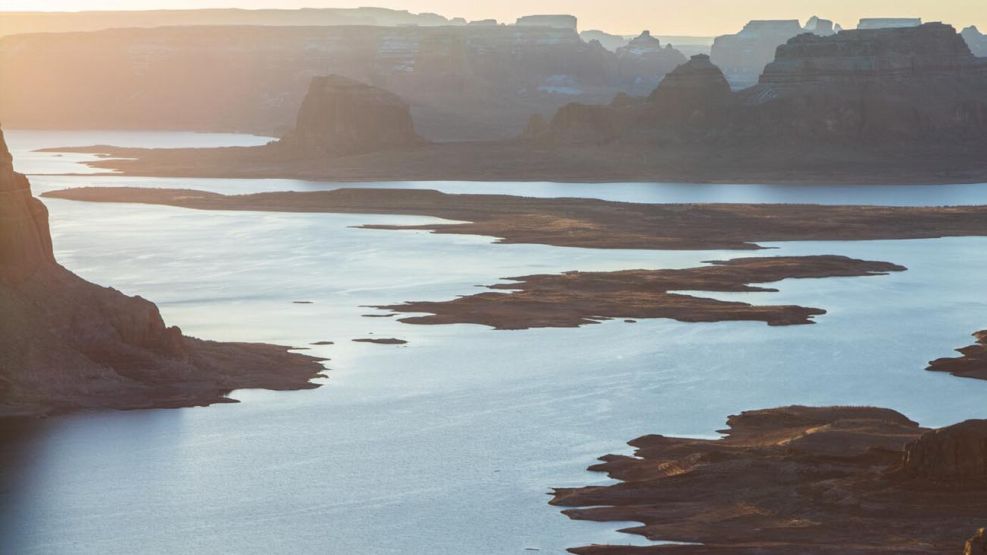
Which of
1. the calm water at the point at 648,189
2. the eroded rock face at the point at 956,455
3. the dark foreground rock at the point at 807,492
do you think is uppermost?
the eroded rock face at the point at 956,455

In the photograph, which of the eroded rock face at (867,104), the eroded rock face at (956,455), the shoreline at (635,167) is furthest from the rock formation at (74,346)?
the eroded rock face at (867,104)

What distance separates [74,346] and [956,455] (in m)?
28.4

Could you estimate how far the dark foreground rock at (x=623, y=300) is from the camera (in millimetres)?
77938

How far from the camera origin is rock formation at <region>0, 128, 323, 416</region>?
55.5m

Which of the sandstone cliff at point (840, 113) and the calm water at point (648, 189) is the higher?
the sandstone cliff at point (840, 113)

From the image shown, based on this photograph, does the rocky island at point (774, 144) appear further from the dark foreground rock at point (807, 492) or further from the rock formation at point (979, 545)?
the rock formation at point (979, 545)

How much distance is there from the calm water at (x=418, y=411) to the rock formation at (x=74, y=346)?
1.52m

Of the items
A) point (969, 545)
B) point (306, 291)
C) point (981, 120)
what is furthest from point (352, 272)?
point (981, 120)

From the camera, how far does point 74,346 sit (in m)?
57.2

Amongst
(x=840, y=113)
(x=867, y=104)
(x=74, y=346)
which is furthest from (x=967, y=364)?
(x=867, y=104)

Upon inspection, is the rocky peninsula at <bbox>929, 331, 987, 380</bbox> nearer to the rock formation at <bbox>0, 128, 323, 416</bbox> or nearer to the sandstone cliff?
the rock formation at <bbox>0, 128, 323, 416</bbox>

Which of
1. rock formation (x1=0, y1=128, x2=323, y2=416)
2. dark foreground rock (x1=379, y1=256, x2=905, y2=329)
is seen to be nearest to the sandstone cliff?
dark foreground rock (x1=379, y1=256, x2=905, y2=329)

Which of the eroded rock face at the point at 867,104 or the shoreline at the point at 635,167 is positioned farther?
the eroded rock face at the point at 867,104

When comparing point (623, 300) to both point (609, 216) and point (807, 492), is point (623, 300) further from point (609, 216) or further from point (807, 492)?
point (609, 216)
